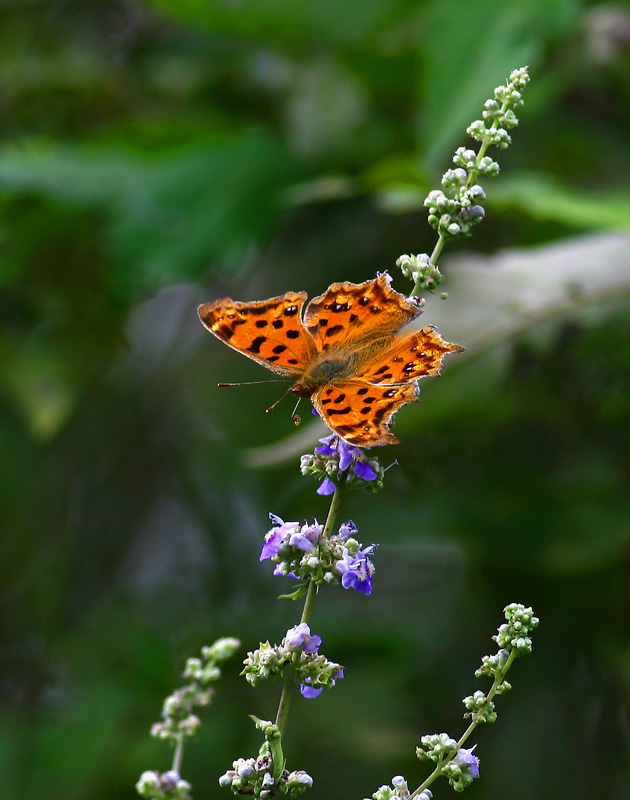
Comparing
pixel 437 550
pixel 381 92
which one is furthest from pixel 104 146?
pixel 437 550

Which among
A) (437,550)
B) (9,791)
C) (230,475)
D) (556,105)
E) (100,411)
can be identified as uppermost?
(556,105)

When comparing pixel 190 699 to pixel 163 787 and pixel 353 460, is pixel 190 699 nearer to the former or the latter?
pixel 163 787

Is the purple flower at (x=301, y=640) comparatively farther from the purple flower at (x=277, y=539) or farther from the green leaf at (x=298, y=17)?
the green leaf at (x=298, y=17)

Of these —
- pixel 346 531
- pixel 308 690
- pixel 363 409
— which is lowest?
pixel 308 690

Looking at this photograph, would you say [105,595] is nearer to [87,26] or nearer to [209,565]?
[209,565]

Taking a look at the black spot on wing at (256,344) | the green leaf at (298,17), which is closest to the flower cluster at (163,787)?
Result: the black spot on wing at (256,344)

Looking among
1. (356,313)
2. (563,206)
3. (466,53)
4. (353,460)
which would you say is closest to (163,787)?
(353,460)
